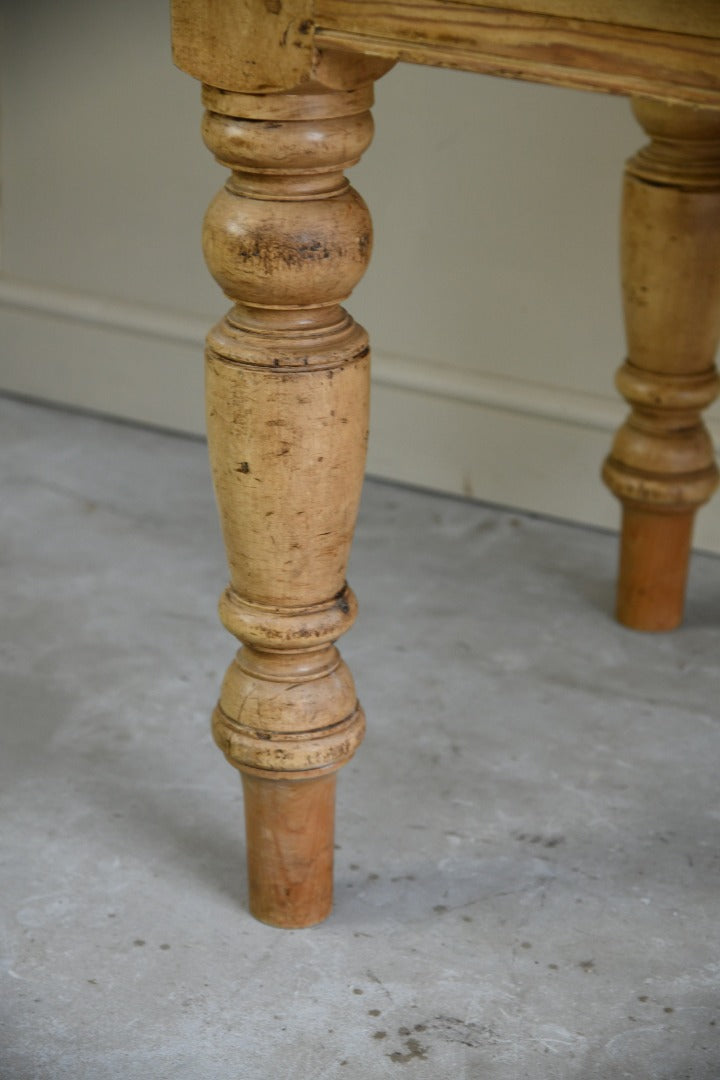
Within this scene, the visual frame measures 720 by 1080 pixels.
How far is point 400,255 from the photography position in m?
1.73

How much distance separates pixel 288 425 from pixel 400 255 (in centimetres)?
91

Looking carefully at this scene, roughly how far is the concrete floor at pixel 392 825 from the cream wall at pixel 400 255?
13cm

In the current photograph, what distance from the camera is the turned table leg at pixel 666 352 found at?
1.27 meters

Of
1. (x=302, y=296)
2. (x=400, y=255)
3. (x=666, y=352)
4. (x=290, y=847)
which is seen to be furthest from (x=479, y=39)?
(x=400, y=255)

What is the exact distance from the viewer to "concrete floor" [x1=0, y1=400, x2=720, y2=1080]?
2.98 feet

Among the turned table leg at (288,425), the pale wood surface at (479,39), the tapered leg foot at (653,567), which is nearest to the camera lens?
the pale wood surface at (479,39)

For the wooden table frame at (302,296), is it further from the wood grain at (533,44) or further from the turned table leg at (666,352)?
the turned table leg at (666,352)

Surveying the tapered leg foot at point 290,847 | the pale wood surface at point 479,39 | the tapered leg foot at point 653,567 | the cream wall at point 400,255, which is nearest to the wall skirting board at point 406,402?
the cream wall at point 400,255

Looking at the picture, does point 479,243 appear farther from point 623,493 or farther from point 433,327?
point 623,493

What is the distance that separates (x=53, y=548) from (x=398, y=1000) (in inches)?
30.1

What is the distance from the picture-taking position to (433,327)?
68.5 inches

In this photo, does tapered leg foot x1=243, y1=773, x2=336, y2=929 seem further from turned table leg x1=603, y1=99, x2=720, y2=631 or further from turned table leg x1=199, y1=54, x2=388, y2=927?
turned table leg x1=603, y1=99, x2=720, y2=631

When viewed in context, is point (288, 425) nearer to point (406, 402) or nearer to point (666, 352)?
point (666, 352)

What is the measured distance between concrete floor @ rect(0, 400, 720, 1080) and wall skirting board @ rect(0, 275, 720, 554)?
0.22 feet
